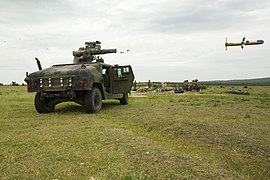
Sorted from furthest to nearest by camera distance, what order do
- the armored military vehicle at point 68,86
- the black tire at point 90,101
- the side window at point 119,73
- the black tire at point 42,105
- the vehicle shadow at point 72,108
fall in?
the side window at point 119,73 < the vehicle shadow at point 72,108 < the black tire at point 42,105 < the black tire at point 90,101 < the armored military vehicle at point 68,86

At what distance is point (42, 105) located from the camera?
11.4 m

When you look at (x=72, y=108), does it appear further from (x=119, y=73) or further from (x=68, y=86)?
(x=68, y=86)

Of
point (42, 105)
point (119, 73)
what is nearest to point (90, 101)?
point (42, 105)

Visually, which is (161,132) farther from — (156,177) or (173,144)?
(156,177)

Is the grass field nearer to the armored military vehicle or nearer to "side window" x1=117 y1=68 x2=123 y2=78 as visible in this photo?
the armored military vehicle

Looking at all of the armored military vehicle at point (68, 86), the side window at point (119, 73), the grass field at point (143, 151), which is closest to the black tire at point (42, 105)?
the armored military vehicle at point (68, 86)

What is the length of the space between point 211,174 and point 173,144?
2055 mm

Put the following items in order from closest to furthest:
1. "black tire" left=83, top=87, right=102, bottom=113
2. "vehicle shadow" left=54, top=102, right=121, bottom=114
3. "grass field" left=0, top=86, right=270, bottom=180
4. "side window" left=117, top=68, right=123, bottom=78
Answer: "grass field" left=0, top=86, right=270, bottom=180
"black tire" left=83, top=87, right=102, bottom=113
"vehicle shadow" left=54, top=102, right=121, bottom=114
"side window" left=117, top=68, right=123, bottom=78

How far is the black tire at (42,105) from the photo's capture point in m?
11.2

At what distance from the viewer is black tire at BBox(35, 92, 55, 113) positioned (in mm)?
11250

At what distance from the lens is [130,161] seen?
4.55m

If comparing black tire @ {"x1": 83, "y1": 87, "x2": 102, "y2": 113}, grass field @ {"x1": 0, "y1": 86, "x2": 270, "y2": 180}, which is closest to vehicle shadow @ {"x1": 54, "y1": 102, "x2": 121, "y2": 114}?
black tire @ {"x1": 83, "y1": 87, "x2": 102, "y2": 113}

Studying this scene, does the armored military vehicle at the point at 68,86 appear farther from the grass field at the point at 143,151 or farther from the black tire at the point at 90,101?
the grass field at the point at 143,151

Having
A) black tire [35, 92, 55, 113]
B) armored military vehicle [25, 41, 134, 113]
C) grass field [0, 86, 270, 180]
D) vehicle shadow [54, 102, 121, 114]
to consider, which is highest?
armored military vehicle [25, 41, 134, 113]
